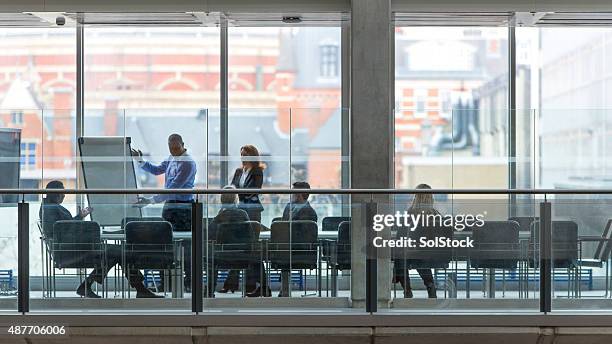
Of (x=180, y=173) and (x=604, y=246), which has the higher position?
(x=180, y=173)

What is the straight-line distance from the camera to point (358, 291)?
8.66 metres

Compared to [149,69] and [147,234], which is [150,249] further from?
[149,69]

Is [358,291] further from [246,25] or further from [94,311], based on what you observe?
[246,25]

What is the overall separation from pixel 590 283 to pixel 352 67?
3.84 meters

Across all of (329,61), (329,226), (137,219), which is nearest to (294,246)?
(329,226)

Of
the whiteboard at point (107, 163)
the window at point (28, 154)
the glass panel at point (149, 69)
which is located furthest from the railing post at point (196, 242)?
the glass panel at point (149, 69)

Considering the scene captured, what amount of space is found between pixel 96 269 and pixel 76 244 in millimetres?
259

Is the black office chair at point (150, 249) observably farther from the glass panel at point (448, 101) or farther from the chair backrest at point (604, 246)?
the glass panel at point (448, 101)

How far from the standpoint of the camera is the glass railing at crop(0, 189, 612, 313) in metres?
8.52

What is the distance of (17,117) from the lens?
41.1 ft

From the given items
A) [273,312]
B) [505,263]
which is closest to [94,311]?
[273,312]

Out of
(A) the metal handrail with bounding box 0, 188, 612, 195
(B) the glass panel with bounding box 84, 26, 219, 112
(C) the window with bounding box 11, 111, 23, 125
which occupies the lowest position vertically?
(A) the metal handrail with bounding box 0, 188, 612, 195

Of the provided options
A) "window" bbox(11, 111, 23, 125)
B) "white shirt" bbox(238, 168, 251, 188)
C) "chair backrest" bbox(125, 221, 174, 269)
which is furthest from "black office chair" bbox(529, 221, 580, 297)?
"window" bbox(11, 111, 23, 125)

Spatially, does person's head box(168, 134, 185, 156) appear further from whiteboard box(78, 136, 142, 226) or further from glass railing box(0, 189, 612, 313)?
glass railing box(0, 189, 612, 313)
